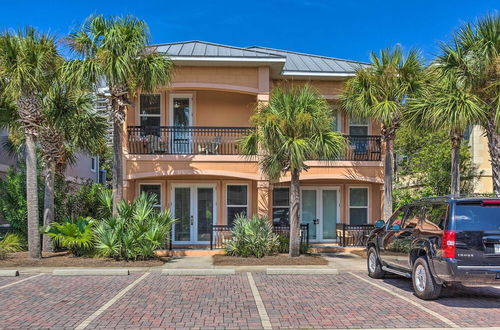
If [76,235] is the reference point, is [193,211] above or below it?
above

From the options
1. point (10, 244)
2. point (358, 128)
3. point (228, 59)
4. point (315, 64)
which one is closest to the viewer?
point (10, 244)

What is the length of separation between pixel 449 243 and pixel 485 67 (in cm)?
595

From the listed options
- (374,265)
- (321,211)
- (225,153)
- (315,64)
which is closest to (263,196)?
(225,153)

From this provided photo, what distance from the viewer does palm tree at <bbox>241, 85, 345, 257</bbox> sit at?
483 inches

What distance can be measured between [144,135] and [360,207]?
8.75 metres

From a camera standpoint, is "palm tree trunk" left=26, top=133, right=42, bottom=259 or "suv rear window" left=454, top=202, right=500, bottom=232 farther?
"palm tree trunk" left=26, top=133, right=42, bottom=259

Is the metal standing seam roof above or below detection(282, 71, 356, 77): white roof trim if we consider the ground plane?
above

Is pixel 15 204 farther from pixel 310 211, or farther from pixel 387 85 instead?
pixel 387 85

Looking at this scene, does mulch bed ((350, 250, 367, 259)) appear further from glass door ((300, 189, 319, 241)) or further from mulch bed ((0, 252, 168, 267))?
mulch bed ((0, 252, 168, 267))

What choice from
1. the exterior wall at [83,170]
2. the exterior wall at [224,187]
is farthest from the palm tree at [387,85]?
the exterior wall at [83,170]

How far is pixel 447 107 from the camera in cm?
1138

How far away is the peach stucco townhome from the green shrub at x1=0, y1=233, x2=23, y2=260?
3723 mm

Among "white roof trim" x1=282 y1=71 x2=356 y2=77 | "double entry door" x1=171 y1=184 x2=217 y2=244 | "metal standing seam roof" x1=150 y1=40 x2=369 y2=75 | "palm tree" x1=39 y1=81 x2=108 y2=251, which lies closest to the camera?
"palm tree" x1=39 y1=81 x2=108 y2=251

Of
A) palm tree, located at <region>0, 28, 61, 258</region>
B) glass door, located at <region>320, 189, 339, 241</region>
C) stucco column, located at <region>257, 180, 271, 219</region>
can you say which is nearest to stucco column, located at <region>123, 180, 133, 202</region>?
palm tree, located at <region>0, 28, 61, 258</region>
